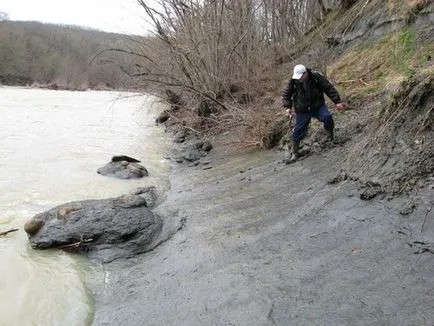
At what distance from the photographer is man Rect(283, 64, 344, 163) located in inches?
314

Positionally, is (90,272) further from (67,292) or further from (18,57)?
(18,57)

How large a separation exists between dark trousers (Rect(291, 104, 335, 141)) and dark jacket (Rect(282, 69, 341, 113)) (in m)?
0.09

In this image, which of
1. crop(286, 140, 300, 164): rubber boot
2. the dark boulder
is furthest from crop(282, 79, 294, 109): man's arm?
the dark boulder

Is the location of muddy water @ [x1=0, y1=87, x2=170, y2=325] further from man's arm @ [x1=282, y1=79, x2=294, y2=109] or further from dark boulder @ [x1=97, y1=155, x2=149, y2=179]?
man's arm @ [x1=282, y1=79, x2=294, y2=109]

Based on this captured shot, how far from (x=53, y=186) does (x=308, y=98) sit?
18.8 ft

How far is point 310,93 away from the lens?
809 centimetres

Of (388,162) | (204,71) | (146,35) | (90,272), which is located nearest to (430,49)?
(388,162)

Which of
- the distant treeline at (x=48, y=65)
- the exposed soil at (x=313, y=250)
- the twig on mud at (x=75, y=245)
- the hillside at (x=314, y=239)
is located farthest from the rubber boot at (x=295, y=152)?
the distant treeline at (x=48, y=65)

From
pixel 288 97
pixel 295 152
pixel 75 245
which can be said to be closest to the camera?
pixel 75 245

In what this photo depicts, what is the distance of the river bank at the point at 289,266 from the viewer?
411 cm

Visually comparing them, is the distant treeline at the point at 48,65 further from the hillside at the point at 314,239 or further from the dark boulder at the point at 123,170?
the hillside at the point at 314,239

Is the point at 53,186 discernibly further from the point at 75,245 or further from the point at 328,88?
the point at 328,88

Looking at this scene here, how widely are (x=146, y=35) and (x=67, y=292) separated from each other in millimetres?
14038

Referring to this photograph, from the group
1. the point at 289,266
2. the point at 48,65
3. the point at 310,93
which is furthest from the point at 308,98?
the point at 48,65
